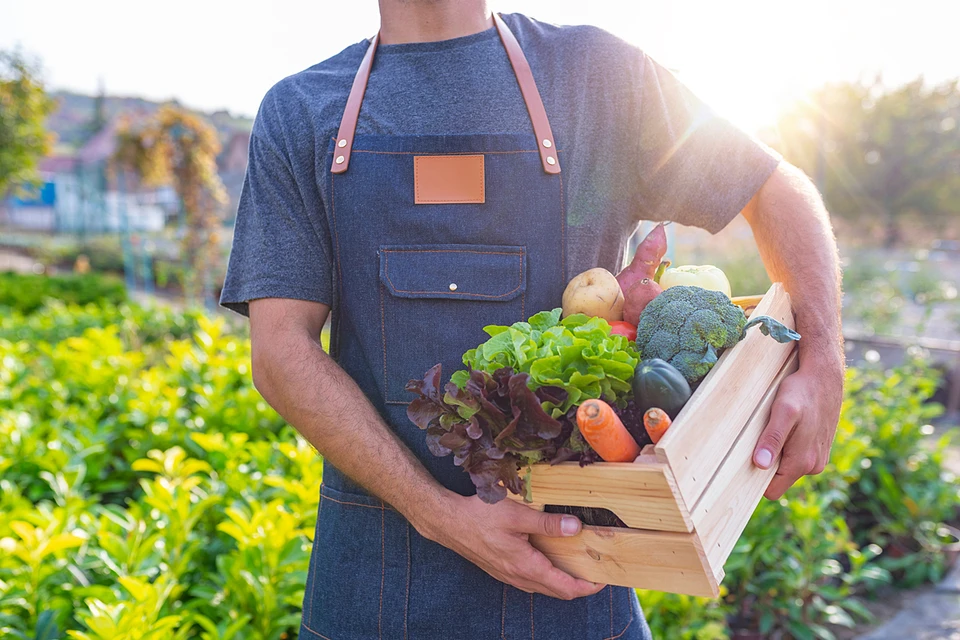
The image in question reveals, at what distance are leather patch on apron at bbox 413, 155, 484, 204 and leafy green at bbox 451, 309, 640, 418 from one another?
410 mm

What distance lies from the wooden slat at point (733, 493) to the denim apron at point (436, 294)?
45 cm

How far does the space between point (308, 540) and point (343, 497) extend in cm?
95

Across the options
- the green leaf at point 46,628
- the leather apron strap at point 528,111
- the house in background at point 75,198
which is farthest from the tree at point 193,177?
the house in background at point 75,198

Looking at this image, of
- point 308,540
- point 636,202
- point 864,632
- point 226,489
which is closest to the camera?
point 636,202

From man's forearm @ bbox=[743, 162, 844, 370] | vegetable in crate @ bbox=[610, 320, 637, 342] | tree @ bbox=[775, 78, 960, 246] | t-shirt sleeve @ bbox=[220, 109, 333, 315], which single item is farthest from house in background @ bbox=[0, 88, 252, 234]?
tree @ bbox=[775, 78, 960, 246]

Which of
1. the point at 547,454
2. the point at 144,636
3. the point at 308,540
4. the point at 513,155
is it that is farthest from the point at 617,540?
the point at 308,540

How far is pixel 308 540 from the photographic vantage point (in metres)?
2.54

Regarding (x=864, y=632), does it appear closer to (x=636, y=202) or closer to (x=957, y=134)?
(x=636, y=202)

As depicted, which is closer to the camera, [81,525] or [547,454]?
[547,454]

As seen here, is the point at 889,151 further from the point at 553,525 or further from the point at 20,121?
the point at 553,525

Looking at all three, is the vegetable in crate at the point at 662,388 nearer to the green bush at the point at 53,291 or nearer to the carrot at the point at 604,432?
the carrot at the point at 604,432

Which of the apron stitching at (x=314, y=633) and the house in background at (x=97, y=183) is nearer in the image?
the apron stitching at (x=314, y=633)

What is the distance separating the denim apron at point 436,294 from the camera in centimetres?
160

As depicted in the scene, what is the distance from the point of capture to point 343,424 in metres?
1.53
